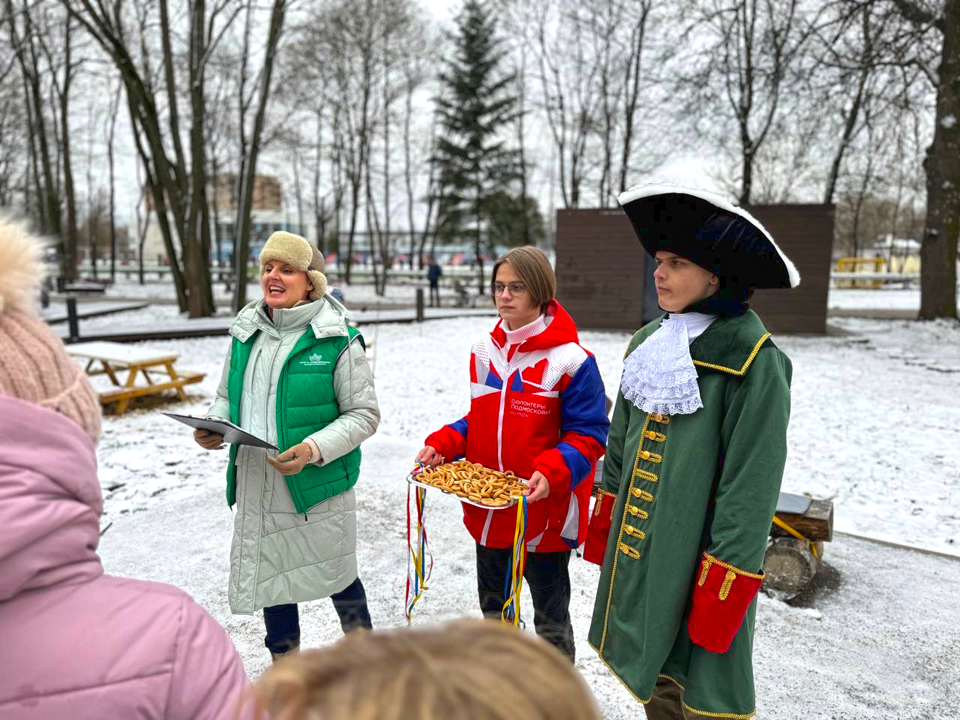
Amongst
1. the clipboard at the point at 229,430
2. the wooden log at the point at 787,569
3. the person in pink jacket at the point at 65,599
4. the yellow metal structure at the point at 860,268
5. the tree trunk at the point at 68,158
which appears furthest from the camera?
the yellow metal structure at the point at 860,268

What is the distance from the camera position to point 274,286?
2564 millimetres

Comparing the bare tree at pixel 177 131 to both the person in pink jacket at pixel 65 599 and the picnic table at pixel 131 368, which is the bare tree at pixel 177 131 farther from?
the person in pink jacket at pixel 65 599

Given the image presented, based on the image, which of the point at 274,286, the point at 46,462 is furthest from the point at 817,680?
the point at 46,462

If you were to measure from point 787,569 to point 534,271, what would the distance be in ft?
7.81

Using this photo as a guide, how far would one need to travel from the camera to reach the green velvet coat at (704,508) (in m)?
1.79

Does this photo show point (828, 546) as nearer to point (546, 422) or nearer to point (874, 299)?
point (546, 422)

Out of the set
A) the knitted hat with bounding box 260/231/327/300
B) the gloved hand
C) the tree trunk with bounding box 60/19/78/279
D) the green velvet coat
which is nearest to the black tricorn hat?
the green velvet coat

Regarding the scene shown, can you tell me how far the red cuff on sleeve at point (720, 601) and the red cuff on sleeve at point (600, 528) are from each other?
479mm

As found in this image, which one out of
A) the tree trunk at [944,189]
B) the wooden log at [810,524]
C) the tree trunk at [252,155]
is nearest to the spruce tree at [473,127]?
the tree trunk at [252,155]

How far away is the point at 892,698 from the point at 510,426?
2085 mm

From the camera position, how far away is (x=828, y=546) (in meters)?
4.20

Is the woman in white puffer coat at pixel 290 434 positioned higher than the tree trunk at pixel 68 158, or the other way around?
the tree trunk at pixel 68 158

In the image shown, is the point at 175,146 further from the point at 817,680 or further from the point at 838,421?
the point at 817,680

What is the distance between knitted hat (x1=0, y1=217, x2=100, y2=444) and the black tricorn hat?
5.17 feet
